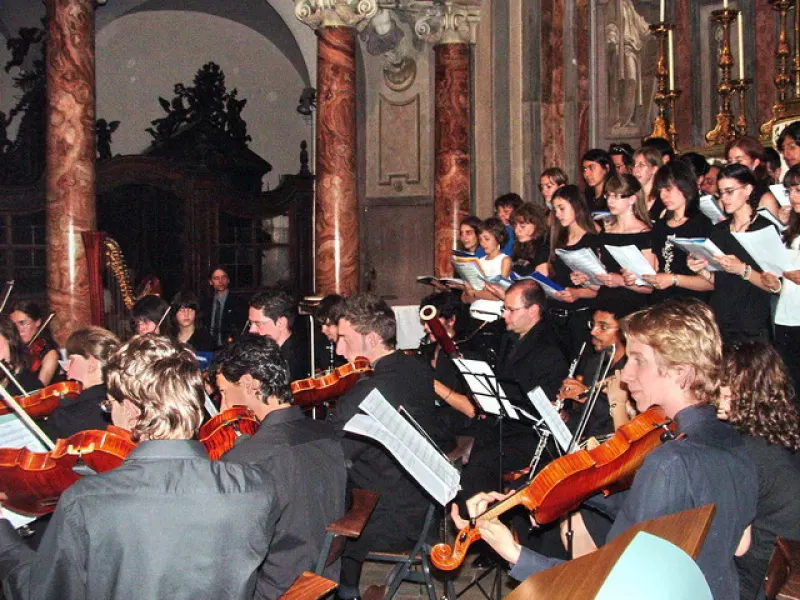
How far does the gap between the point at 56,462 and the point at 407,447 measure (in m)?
1.31

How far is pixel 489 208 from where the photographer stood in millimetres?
12672

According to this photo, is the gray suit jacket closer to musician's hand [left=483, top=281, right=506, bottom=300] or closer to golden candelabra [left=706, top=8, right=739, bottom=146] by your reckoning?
musician's hand [left=483, top=281, right=506, bottom=300]

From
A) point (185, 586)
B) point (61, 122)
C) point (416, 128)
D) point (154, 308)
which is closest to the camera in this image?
point (185, 586)

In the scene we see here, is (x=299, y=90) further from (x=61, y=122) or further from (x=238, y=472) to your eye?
(x=238, y=472)

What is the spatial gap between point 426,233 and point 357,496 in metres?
9.27

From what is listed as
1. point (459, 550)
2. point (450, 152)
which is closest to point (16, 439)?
point (459, 550)

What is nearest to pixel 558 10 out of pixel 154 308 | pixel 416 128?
pixel 416 128

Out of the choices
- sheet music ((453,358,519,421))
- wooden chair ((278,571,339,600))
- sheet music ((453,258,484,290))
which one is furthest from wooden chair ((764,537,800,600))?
sheet music ((453,258,484,290))

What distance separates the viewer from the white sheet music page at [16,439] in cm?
388

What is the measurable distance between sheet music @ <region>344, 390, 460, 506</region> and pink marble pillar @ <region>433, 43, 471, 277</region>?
317 inches

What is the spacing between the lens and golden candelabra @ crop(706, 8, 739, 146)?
28.7ft

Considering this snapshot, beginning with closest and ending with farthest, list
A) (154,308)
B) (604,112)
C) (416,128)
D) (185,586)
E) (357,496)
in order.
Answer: (185,586) → (357,496) → (154,308) → (604,112) → (416,128)

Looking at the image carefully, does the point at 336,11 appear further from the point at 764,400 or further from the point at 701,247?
the point at 764,400

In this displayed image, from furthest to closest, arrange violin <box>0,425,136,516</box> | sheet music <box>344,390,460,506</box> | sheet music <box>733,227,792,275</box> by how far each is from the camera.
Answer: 1. sheet music <box>733,227,792,275</box>
2. sheet music <box>344,390,460,506</box>
3. violin <box>0,425,136,516</box>
